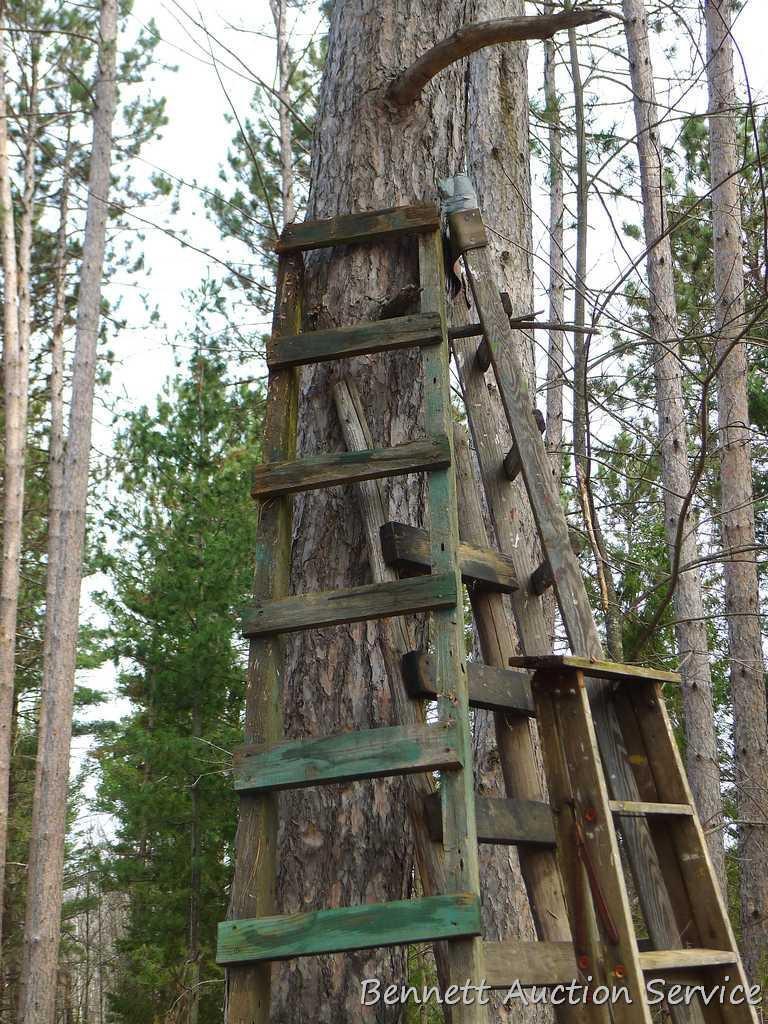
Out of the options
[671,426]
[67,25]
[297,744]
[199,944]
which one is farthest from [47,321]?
[297,744]

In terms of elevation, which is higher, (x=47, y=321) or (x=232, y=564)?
(x=47, y=321)

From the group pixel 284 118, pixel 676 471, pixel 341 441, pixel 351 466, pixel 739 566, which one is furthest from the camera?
pixel 284 118

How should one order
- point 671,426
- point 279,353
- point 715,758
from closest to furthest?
point 279,353, point 715,758, point 671,426

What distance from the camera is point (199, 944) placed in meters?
11.2

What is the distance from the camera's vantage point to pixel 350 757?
223cm

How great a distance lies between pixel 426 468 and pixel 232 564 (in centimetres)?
908

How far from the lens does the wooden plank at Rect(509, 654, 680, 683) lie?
7.70 ft

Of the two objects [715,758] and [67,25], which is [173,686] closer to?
[715,758]

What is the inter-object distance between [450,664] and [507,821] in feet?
1.56

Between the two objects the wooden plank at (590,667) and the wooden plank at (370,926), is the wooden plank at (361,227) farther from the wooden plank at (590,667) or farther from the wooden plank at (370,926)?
the wooden plank at (370,926)

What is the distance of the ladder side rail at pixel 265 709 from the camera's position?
220 cm

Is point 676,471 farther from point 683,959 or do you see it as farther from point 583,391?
point 683,959

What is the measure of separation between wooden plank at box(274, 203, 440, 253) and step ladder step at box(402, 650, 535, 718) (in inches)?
51.7

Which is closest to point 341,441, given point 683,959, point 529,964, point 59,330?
point 529,964
